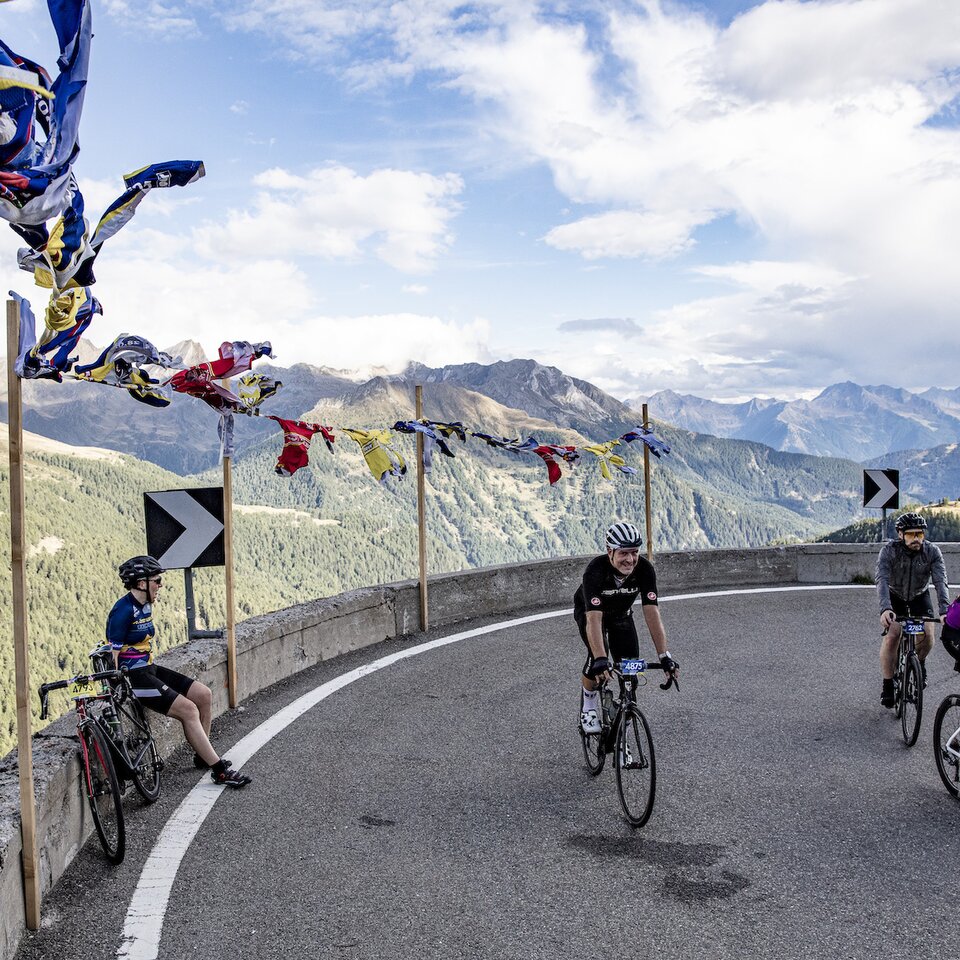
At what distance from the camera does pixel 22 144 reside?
9.73 ft

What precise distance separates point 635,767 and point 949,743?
209 cm

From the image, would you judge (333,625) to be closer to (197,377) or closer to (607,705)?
(197,377)

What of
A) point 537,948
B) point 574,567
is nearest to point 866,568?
point 574,567

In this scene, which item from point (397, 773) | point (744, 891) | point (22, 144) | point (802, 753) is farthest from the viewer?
point (802, 753)

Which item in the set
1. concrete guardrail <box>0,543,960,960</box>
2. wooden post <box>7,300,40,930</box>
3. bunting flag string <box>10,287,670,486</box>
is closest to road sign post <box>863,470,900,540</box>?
concrete guardrail <box>0,543,960,960</box>

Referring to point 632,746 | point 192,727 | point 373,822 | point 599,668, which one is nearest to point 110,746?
point 192,727

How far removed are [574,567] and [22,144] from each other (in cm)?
1138

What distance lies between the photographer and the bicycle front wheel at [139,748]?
5.25 metres

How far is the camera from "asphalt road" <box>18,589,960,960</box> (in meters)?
3.88

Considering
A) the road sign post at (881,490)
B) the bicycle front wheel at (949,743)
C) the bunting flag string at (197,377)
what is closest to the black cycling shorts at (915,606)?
the bicycle front wheel at (949,743)

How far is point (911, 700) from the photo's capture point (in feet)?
21.7

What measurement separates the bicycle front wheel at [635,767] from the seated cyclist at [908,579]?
268 centimetres

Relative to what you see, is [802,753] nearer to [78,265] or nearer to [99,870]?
[99,870]

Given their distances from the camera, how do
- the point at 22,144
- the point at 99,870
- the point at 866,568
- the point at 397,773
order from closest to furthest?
the point at 22,144, the point at 99,870, the point at 397,773, the point at 866,568
